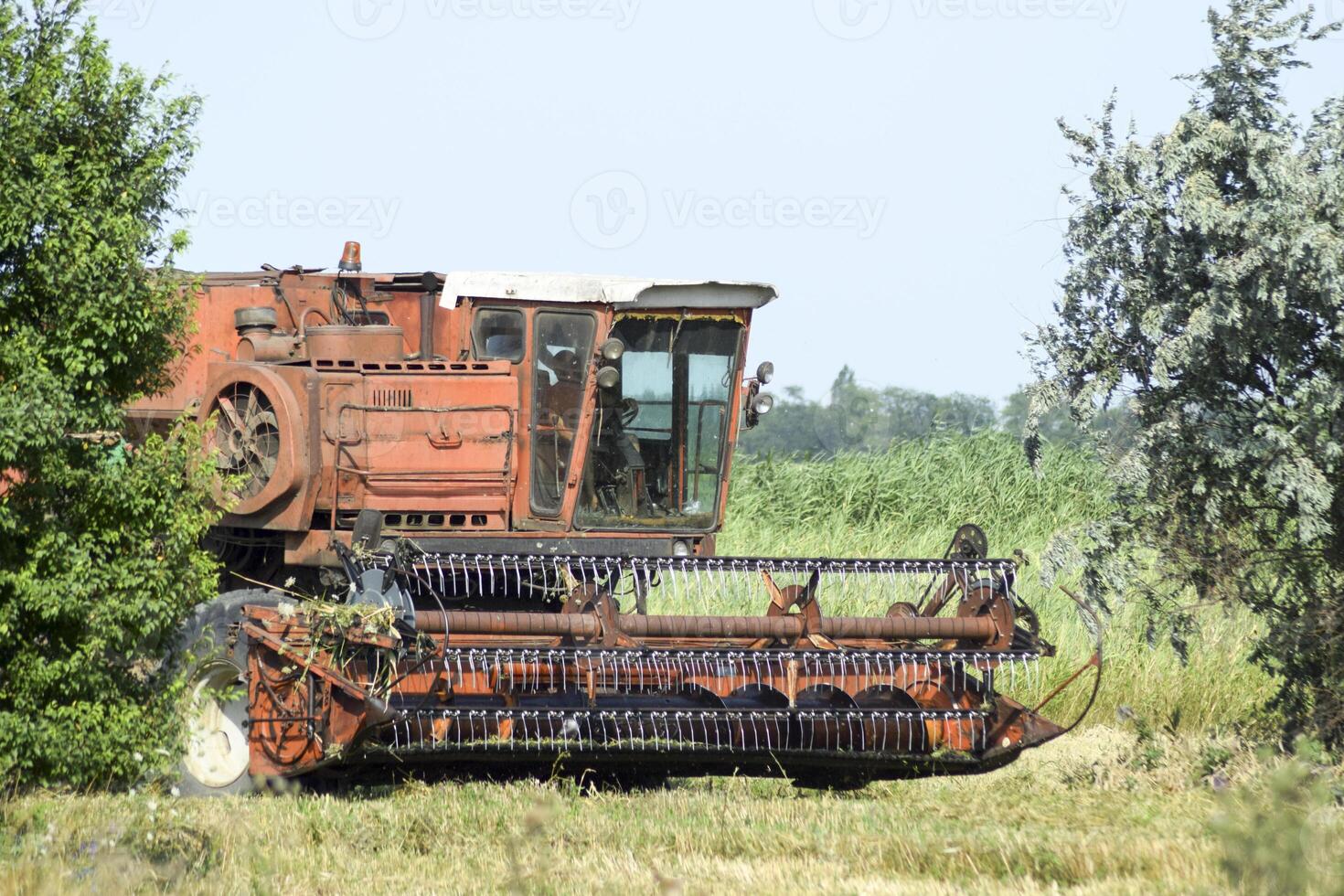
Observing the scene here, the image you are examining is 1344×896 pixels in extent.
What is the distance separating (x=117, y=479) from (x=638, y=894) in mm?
2408

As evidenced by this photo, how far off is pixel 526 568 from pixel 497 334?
5.07 ft

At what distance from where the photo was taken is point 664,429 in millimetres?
8570

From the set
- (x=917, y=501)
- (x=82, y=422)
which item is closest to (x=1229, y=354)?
(x=82, y=422)

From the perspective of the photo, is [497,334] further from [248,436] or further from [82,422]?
[82,422]

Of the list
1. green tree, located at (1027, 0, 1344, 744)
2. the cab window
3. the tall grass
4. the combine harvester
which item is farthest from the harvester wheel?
the tall grass

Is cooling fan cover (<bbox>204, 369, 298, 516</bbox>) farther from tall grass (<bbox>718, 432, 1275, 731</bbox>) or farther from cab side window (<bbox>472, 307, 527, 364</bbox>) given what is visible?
tall grass (<bbox>718, 432, 1275, 731</bbox>)

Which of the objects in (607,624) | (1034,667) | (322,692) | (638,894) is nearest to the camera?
(638,894)

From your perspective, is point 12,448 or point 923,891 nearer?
point 923,891

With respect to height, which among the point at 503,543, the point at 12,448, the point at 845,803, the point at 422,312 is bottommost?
the point at 845,803

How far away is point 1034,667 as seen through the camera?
31.0 feet

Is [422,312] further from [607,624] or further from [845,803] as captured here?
[845,803]

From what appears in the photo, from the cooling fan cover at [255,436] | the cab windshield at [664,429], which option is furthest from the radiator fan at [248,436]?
the cab windshield at [664,429]

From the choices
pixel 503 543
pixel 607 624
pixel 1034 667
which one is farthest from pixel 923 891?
pixel 1034 667

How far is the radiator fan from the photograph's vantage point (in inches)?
308
